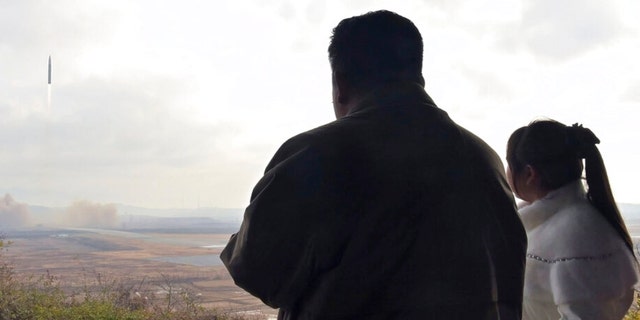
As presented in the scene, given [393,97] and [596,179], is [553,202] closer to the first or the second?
[596,179]

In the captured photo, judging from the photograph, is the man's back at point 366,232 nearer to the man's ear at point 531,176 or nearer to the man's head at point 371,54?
the man's head at point 371,54

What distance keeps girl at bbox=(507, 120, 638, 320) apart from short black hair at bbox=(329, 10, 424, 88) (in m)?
0.71

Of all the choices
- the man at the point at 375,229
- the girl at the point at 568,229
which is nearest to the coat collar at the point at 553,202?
the girl at the point at 568,229

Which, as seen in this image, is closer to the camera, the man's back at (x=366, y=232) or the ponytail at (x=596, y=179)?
the man's back at (x=366, y=232)

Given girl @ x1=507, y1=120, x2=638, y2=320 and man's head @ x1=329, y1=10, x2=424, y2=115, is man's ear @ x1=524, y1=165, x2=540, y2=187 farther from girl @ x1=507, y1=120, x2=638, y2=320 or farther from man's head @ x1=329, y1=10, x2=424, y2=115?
man's head @ x1=329, y1=10, x2=424, y2=115

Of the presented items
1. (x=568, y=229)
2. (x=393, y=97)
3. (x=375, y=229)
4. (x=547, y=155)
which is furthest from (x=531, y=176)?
(x=375, y=229)

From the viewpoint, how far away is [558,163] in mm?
1947

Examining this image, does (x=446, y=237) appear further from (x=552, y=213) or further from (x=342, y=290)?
(x=552, y=213)

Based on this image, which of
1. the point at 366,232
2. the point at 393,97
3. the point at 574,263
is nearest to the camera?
the point at 366,232

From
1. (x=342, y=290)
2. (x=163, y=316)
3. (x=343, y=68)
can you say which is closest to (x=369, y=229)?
(x=342, y=290)

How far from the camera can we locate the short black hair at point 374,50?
4.38ft

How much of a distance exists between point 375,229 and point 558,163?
3.16 ft

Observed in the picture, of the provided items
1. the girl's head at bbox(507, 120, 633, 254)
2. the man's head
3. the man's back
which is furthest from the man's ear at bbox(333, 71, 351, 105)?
the girl's head at bbox(507, 120, 633, 254)

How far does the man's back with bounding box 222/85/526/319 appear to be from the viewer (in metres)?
1.16
